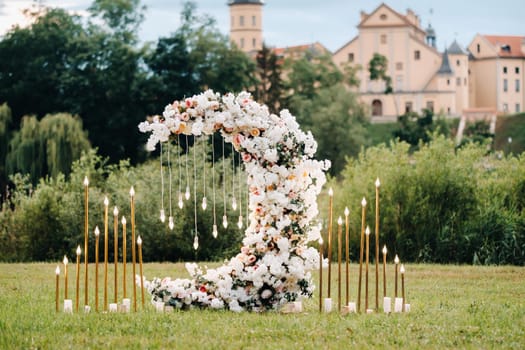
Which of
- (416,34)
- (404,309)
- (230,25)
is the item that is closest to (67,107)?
(404,309)

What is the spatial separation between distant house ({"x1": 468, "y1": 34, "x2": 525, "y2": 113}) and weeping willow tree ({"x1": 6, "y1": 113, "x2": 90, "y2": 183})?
7586cm

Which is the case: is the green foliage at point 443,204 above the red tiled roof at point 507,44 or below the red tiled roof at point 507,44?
below

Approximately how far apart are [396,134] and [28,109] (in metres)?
35.2

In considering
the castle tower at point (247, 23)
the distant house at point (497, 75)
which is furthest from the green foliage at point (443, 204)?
the castle tower at point (247, 23)

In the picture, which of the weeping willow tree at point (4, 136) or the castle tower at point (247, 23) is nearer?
the weeping willow tree at point (4, 136)

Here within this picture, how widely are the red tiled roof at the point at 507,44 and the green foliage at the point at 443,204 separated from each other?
9530cm

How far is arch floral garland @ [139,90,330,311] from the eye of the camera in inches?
454

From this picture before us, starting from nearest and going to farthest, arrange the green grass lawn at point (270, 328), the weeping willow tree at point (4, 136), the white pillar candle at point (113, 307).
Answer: the green grass lawn at point (270, 328) < the white pillar candle at point (113, 307) < the weeping willow tree at point (4, 136)

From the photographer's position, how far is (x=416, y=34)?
114312mm

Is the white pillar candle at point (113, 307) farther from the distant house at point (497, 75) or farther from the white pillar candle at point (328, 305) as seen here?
the distant house at point (497, 75)

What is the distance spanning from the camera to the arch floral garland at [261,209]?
11.5 metres

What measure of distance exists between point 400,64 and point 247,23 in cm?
2635

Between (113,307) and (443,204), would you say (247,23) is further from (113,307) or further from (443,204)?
(113,307)

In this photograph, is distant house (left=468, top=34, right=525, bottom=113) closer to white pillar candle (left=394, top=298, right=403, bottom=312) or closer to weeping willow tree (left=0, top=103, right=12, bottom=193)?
weeping willow tree (left=0, top=103, right=12, bottom=193)
